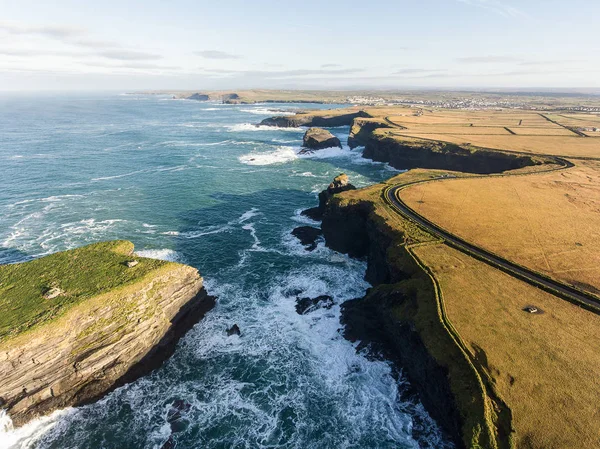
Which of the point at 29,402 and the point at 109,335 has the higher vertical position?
the point at 109,335

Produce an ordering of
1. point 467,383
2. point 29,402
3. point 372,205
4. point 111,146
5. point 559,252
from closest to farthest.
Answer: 1. point 467,383
2. point 29,402
3. point 559,252
4. point 372,205
5. point 111,146

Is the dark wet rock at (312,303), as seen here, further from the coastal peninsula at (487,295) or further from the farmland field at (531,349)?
the farmland field at (531,349)

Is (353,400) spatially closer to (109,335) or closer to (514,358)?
(514,358)

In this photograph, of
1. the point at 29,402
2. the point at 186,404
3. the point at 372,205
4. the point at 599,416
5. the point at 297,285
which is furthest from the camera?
the point at 372,205

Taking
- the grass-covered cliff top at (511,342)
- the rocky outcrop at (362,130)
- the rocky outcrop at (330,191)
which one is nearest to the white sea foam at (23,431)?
the grass-covered cliff top at (511,342)

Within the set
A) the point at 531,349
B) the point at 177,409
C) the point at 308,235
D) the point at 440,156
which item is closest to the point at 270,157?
the point at 440,156

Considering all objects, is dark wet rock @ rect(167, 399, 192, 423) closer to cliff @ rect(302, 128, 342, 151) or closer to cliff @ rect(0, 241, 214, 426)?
cliff @ rect(0, 241, 214, 426)

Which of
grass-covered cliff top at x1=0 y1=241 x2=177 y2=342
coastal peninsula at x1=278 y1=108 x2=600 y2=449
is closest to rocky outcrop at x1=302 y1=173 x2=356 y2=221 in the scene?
coastal peninsula at x1=278 y1=108 x2=600 y2=449

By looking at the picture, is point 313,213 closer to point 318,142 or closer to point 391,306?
point 391,306

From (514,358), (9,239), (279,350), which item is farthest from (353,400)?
(9,239)
